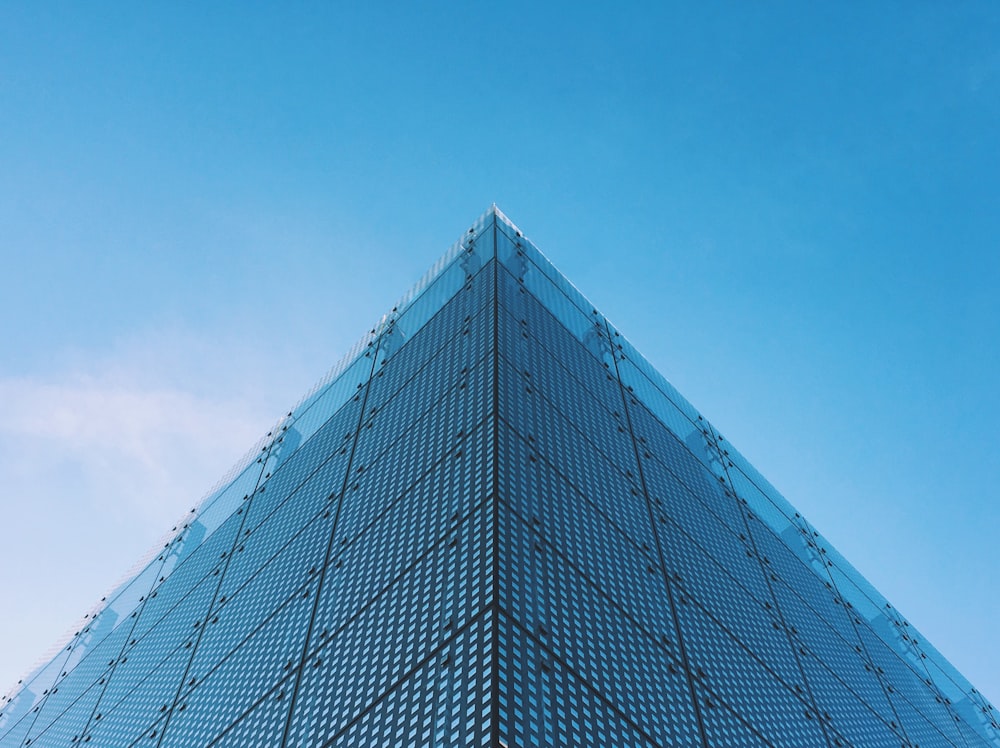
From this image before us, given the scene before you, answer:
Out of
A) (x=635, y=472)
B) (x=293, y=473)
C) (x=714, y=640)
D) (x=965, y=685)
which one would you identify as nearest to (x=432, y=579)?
(x=714, y=640)

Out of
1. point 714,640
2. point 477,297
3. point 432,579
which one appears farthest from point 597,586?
point 477,297

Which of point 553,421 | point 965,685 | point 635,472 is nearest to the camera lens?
point 553,421

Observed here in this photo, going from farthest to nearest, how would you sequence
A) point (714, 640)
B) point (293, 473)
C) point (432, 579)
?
point (293, 473), point (714, 640), point (432, 579)

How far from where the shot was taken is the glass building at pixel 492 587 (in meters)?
21.3

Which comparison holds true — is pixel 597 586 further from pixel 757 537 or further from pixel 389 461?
pixel 757 537

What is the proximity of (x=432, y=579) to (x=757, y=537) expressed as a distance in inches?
1095

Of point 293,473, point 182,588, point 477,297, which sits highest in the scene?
point 477,297

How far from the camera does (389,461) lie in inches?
1309

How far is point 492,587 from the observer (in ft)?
69.3

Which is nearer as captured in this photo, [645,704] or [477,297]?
[645,704]

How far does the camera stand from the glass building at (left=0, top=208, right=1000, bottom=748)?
21.3 metres

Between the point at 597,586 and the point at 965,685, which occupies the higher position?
the point at 965,685

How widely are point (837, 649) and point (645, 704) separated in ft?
78.8

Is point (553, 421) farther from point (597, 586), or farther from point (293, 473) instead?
point (293, 473)
